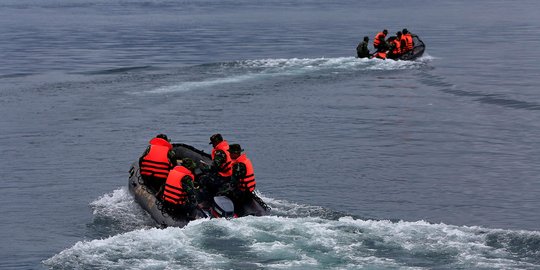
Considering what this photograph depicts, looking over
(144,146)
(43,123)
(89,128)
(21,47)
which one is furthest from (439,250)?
(21,47)

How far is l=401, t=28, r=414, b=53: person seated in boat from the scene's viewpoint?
62.7 m

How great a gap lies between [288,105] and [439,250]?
2698 centimetres

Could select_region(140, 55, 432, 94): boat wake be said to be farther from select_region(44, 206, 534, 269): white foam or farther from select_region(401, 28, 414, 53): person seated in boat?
select_region(44, 206, 534, 269): white foam

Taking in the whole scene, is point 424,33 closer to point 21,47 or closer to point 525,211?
point 21,47

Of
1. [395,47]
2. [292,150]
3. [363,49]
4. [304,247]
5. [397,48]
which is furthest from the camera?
[397,48]

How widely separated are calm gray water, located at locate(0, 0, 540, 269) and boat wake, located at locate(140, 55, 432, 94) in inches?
7.6

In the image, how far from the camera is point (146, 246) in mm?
23531

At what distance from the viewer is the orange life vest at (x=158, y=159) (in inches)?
1102

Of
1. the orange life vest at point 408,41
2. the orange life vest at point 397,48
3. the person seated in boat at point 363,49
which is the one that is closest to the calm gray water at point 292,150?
the person seated in boat at point 363,49

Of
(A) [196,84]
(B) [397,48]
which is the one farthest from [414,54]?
(A) [196,84]

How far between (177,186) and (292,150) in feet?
44.0

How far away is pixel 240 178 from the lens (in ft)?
84.5

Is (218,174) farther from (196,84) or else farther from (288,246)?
(196,84)

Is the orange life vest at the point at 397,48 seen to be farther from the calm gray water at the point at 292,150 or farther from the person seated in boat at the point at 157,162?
the person seated in boat at the point at 157,162
